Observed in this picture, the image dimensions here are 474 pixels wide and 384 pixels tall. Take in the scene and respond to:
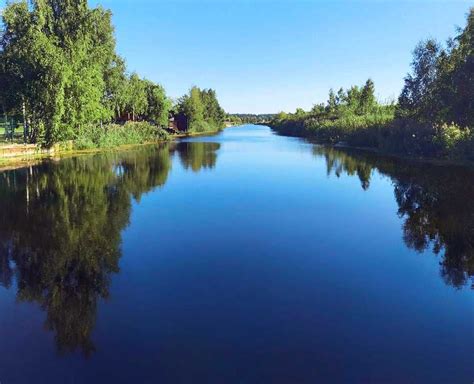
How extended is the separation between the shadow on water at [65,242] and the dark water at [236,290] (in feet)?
0.13

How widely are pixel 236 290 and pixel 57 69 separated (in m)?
29.2

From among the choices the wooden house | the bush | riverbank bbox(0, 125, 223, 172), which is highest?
the wooden house

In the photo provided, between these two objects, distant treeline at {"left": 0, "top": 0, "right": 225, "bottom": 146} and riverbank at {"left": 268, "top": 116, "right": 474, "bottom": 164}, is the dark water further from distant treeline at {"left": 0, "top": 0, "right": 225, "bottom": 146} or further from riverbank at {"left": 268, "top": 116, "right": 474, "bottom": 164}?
distant treeline at {"left": 0, "top": 0, "right": 225, "bottom": 146}

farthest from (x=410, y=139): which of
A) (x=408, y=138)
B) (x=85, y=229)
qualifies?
(x=85, y=229)

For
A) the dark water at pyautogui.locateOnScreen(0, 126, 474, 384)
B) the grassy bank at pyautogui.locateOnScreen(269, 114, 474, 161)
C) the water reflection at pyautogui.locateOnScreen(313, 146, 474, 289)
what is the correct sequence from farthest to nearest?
1. the grassy bank at pyautogui.locateOnScreen(269, 114, 474, 161)
2. the water reflection at pyautogui.locateOnScreen(313, 146, 474, 289)
3. the dark water at pyautogui.locateOnScreen(0, 126, 474, 384)

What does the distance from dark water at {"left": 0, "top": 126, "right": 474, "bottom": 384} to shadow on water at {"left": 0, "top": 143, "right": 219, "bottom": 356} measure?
0.04 meters

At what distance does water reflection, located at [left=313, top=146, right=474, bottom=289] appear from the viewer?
8445 mm

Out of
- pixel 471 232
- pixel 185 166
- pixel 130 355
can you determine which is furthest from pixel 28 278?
pixel 185 166

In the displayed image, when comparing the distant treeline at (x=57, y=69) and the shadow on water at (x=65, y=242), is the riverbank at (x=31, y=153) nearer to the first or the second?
the distant treeline at (x=57, y=69)

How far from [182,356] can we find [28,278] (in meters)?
4.04

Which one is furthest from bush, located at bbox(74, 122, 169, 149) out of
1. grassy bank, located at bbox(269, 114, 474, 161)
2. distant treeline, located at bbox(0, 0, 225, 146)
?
grassy bank, located at bbox(269, 114, 474, 161)

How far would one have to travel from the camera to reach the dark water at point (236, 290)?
4688 mm

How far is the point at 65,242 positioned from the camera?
948 centimetres

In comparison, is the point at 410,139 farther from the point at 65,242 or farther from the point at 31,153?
the point at 31,153
